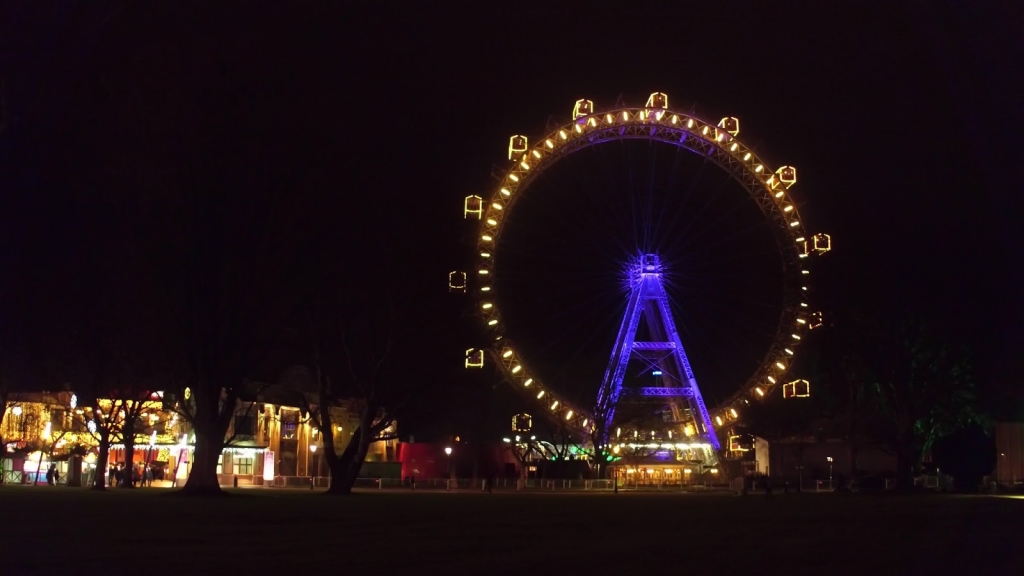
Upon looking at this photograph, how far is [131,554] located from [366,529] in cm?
667

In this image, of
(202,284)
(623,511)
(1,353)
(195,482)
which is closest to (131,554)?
(623,511)

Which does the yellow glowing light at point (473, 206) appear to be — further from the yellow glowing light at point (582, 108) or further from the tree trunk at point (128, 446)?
the tree trunk at point (128, 446)

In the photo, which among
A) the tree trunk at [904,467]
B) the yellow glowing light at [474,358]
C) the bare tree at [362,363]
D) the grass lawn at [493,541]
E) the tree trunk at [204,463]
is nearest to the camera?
the grass lawn at [493,541]

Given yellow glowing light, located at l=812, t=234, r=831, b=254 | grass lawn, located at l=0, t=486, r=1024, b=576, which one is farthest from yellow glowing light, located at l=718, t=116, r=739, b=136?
grass lawn, located at l=0, t=486, r=1024, b=576

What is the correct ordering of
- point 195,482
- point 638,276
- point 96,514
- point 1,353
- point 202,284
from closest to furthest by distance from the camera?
point 96,514 < point 202,284 < point 195,482 < point 1,353 < point 638,276

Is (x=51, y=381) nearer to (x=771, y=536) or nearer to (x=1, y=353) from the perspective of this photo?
(x=1, y=353)

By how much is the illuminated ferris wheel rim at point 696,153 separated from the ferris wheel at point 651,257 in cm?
5

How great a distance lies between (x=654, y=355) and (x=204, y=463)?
25738 millimetres

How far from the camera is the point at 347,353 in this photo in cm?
4309

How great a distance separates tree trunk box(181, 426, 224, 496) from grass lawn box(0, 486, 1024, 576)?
8846 mm

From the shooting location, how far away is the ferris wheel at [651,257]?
51219mm

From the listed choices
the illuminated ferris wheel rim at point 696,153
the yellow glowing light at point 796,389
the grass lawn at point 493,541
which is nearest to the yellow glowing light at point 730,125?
the illuminated ferris wheel rim at point 696,153

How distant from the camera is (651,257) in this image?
52.6m

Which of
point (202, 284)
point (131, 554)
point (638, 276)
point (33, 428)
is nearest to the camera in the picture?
point (131, 554)
